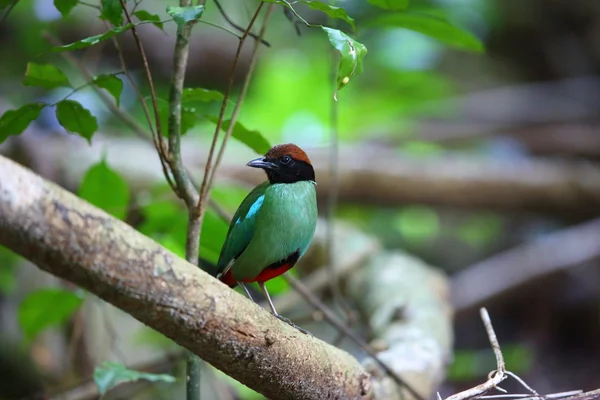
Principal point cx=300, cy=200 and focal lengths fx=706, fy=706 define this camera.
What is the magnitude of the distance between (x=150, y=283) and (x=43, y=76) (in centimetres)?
78

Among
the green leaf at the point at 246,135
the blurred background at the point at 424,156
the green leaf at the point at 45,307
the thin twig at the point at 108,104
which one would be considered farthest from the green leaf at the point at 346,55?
the blurred background at the point at 424,156

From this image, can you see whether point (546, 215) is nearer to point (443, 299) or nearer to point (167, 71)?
point (443, 299)

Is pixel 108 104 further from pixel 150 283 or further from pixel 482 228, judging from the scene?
pixel 482 228

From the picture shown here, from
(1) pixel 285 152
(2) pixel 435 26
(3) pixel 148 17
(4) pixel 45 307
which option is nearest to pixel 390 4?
(2) pixel 435 26

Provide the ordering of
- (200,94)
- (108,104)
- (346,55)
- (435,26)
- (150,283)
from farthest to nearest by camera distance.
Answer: (108,104) < (435,26) < (200,94) < (346,55) < (150,283)

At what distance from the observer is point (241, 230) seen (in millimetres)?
1885

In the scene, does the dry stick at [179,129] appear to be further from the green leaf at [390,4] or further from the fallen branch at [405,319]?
the fallen branch at [405,319]

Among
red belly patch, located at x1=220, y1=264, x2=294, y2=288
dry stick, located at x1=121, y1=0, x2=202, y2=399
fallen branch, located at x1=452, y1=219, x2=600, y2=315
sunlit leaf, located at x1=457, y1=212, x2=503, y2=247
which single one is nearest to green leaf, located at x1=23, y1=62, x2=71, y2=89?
dry stick, located at x1=121, y1=0, x2=202, y2=399

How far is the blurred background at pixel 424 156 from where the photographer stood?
4250mm

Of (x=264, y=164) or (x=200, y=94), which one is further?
(x=264, y=164)

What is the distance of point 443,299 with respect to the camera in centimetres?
378

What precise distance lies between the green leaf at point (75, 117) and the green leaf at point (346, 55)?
2.33 ft

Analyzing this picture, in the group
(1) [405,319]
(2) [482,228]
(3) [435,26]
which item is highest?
(2) [482,228]

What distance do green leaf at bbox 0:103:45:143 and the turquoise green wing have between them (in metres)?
0.58
